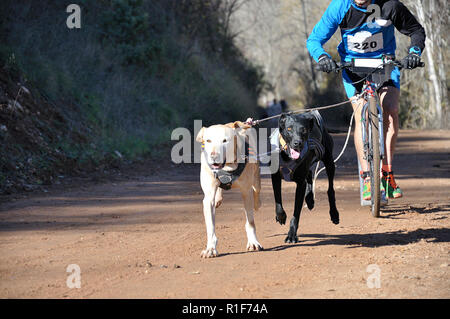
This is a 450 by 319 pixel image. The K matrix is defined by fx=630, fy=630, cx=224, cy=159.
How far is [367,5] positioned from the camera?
6.83 meters

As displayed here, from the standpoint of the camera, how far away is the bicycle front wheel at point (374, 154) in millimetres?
6464

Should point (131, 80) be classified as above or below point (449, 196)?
above

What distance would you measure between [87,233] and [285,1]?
5369 cm

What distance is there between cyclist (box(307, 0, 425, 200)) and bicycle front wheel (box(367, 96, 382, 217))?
35 centimetres

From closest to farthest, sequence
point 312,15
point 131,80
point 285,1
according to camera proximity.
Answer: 1. point 131,80
2. point 312,15
3. point 285,1

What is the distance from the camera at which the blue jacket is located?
270 inches

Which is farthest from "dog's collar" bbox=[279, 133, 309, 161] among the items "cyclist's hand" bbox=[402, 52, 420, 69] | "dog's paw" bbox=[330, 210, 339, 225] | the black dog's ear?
"cyclist's hand" bbox=[402, 52, 420, 69]

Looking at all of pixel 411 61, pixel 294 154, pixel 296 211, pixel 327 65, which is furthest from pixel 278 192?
pixel 411 61

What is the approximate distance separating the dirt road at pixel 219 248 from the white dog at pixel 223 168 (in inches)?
9.8

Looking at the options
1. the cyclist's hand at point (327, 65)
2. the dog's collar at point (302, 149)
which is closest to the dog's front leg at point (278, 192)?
the dog's collar at point (302, 149)

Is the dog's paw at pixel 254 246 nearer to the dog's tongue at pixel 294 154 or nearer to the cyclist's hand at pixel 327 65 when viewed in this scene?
the dog's tongue at pixel 294 154

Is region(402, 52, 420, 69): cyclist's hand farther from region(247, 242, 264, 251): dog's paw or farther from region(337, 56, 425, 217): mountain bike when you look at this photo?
region(247, 242, 264, 251): dog's paw

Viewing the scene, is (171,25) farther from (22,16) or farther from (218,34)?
(22,16)
